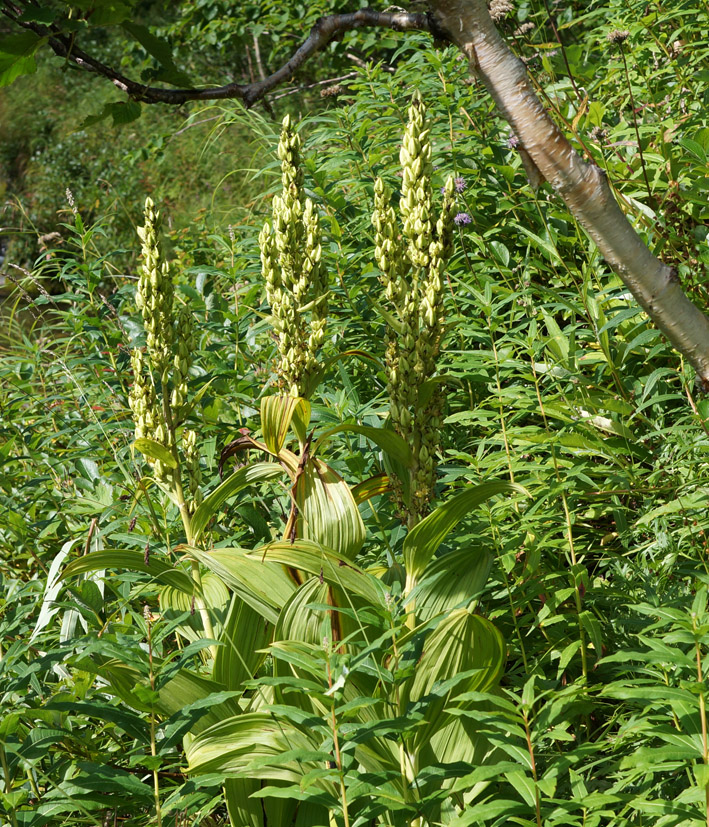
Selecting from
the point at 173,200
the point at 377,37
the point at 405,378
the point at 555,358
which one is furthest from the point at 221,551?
the point at 173,200

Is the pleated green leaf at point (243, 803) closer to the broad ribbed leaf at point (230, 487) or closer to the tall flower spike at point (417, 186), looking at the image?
the broad ribbed leaf at point (230, 487)

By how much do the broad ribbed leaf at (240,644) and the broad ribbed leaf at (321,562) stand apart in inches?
8.2

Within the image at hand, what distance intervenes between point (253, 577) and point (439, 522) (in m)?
0.38

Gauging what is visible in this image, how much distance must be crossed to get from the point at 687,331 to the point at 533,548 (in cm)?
53

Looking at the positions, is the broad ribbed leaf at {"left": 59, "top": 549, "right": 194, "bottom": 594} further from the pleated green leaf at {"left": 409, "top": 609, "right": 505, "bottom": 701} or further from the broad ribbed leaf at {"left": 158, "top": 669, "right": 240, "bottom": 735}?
the pleated green leaf at {"left": 409, "top": 609, "right": 505, "bottom": 701}

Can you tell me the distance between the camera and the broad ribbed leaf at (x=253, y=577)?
58.2 inches

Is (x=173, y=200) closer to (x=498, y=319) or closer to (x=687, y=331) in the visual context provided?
(x=498, y=319)

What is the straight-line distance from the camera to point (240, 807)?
4.77 ft

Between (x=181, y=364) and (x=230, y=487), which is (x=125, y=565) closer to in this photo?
(x=230, y=487)

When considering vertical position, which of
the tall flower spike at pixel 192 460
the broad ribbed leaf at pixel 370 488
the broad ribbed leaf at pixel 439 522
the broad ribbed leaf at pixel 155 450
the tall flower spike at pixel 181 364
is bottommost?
the broad ribbed leaf at pixel 439 522

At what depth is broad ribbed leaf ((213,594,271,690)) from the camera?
1.54 metres

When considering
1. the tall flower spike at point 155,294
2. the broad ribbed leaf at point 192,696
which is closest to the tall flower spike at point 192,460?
the tall flower spike at point 155,294

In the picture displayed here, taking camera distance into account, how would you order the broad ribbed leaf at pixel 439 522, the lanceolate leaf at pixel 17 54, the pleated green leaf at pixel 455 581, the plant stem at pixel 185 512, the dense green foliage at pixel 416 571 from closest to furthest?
the lanceolate leaf at pixel 17 54 → the dense green foliage at pixel 416 571 → the broad ribbed leaf at pixel 439 522 → the pleated green leaf at pixel 455 581 → the plant stem at pixel 185 512

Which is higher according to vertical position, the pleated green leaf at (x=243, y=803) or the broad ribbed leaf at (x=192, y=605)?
the broad ribbed leaf at (x=192, y=605)
